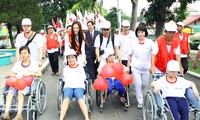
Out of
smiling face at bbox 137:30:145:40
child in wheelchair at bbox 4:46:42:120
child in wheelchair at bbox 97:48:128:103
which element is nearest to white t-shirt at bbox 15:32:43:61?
child in wheelchair at bbox 4:46:42:120

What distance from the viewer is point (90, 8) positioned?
4016 centimetres

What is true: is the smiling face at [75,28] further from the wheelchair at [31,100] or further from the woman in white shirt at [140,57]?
the wheelchair at [31,100]

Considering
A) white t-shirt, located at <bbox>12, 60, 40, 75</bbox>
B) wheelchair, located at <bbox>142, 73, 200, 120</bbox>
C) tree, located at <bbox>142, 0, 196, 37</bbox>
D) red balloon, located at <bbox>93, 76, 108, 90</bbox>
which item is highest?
tree, located at <bbox>142, 0, 196, 37</bbox>

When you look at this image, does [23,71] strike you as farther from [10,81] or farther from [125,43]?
[125,43]

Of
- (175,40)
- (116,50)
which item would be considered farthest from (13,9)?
(175,40)

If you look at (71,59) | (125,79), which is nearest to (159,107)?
(125,79)

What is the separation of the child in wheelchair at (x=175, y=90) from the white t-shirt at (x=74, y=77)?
1.52 m

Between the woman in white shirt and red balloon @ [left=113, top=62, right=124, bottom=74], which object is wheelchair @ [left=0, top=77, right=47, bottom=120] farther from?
the woman in white shirt

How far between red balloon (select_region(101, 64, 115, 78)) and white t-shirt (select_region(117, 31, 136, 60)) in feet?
6.03

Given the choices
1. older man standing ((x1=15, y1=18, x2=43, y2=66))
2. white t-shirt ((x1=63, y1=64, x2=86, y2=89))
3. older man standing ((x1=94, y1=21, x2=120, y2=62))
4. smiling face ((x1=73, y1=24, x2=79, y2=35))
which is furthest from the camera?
older man standing ((x1=94, y1=21, x2=120, y2=62))

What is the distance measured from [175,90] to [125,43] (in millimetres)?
2972

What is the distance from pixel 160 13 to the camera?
768 inches

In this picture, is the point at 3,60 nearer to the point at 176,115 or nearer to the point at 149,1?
the point at 149,1

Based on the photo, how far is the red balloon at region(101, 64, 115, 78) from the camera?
5.86 meters
